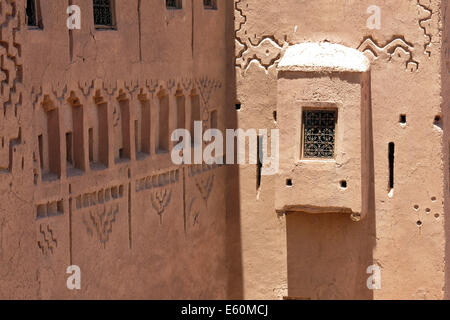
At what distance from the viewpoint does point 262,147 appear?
14.6 m

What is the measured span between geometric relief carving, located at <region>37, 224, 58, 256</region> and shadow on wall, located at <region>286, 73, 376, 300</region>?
4322 millimetres

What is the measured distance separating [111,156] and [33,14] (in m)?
1.91

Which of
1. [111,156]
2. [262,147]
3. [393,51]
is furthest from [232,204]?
[111,156]

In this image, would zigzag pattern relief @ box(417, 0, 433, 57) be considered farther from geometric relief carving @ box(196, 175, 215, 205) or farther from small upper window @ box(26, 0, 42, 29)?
small upper window @ box(26, 0, 42, 29)

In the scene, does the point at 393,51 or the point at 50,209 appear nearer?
the point at 50,209

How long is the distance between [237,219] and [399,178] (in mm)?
2091

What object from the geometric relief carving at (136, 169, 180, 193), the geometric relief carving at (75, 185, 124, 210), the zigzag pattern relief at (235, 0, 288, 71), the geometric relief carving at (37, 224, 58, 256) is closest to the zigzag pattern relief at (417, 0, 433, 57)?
the zigzag pattern relief at (235, 0, 288, 71)

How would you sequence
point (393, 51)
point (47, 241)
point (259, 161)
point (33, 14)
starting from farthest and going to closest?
point (259, 161), point (393, 51), point (47, 241), point (33, 14)

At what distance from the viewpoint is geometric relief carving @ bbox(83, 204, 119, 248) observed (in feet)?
38.0

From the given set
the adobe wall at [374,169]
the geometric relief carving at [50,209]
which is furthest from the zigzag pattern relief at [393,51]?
the geometric relief carving at [50,209]

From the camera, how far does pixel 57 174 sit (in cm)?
1104

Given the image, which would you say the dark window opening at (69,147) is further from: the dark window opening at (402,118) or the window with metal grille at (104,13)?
the dark window opening at (402,118)

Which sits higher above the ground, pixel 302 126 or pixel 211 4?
pixel 211 4

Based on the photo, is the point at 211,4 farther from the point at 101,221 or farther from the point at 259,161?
the point at 101,221
